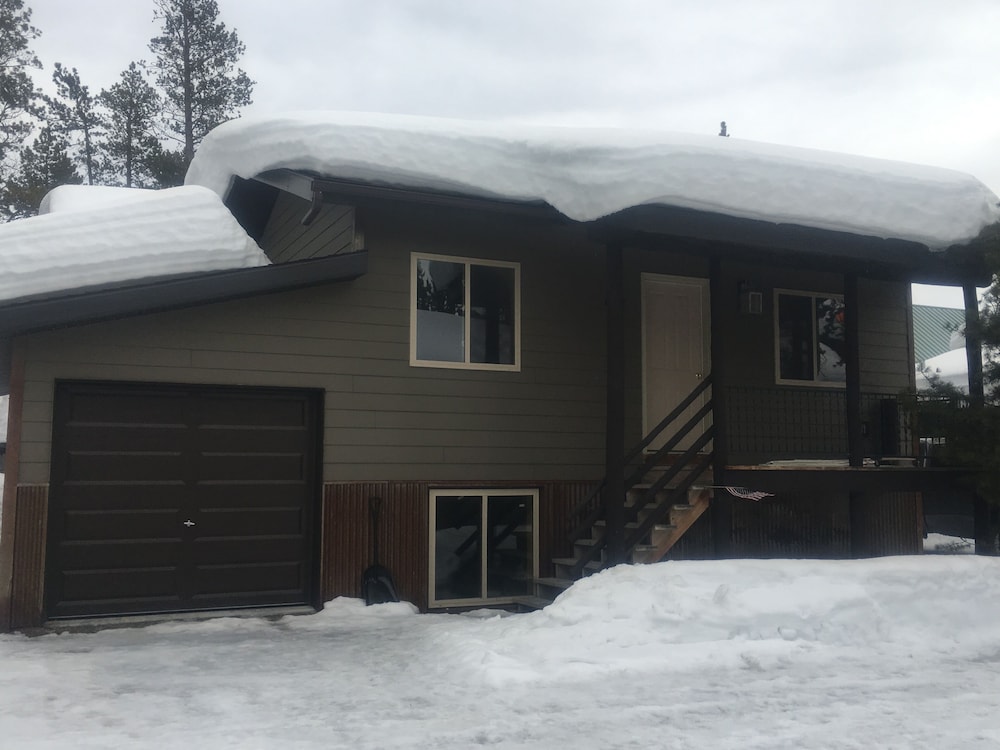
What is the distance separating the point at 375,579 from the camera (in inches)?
399

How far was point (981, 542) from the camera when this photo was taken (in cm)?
1155

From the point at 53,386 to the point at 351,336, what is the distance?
283 centimetres

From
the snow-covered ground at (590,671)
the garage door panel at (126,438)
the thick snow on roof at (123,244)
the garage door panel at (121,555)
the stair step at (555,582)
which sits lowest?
the snow-covered ground at (590,671)

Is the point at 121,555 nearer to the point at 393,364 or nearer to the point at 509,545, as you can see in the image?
the point at 393,364

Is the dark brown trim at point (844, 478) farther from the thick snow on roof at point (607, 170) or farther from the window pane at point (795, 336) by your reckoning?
the thick snow on roof at point (607, 170)

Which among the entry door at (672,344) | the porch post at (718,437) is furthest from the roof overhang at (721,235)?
the entry door at (672,344)

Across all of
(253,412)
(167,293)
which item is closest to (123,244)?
(167,293)

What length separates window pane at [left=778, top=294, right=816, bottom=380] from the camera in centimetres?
1285

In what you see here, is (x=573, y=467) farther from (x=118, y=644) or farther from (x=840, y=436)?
(x=118, y=644)

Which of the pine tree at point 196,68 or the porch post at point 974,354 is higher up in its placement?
the pine tree at point 196,68

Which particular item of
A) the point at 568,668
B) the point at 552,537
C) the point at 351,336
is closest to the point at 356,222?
the point at 351,336

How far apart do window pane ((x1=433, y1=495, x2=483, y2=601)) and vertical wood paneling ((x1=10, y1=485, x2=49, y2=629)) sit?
150 inches

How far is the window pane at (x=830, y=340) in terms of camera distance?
42.9ft

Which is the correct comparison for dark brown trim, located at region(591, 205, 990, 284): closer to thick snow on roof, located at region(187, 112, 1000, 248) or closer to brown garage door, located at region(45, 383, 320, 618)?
thick snow on roof, located at region(187, 112, 1000, 248)
